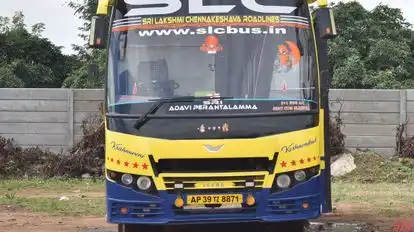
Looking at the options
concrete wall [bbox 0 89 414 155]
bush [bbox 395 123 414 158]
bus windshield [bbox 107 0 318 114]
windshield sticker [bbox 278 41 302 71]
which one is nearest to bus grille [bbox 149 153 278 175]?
bus windshield [bbox 107 0 318 114]

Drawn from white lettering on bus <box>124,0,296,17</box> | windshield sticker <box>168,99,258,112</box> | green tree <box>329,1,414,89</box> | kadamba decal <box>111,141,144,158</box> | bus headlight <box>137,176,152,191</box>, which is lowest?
bus headlight <box>137,176,152,191</box>

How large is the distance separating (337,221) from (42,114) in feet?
27.5

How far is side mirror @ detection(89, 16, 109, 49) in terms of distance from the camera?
272 inches

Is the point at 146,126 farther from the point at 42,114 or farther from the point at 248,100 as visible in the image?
the point at 42,114

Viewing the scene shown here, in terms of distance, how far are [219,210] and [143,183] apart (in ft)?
2.48

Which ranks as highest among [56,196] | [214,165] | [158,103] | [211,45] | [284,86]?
[211,45]

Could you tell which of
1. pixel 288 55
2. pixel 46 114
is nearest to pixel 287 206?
pixel 288 55

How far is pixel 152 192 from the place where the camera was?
20.5ft

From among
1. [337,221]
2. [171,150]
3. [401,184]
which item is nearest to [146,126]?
[171,150]

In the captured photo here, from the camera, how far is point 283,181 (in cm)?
629

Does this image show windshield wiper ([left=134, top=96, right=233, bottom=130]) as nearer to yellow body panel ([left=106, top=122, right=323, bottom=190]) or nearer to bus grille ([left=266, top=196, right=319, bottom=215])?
yellow body panel ([left=106, top=122, right=323, bottom=190])

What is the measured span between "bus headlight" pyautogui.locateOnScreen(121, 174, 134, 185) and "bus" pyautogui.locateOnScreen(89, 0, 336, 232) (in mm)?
11

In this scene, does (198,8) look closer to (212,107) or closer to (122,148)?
(212,107)

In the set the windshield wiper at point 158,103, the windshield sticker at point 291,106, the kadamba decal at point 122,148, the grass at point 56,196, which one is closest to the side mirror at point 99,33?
the windshield wiper at point 158,103
